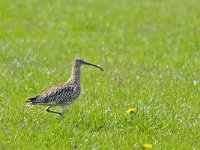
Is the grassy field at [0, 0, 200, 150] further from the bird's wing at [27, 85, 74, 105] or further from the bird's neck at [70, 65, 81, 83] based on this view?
the bird's neck at [70, 65, 81, 83]

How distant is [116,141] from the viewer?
10.0 metres

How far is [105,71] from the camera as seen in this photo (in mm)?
15898

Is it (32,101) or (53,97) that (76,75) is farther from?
(32,101)

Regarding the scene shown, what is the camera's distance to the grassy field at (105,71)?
10281mm

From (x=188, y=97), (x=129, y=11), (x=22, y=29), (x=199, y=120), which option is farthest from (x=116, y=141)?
(x=129, y=11)

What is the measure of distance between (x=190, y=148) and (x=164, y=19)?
48.6ft

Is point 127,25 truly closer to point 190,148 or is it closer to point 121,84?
point 121,84

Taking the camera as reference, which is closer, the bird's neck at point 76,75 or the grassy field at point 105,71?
the grassy field at point 105,71

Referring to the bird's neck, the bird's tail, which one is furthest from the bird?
the bird's neck

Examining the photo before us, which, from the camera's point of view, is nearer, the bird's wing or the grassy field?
the grassy field

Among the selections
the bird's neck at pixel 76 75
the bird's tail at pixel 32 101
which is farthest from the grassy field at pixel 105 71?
the bird's neck at pixel 76 75

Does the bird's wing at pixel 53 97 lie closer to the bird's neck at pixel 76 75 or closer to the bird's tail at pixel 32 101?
the bird's tail at pixel 32 101

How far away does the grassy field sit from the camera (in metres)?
10.3

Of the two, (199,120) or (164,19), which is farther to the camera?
(164,19)
